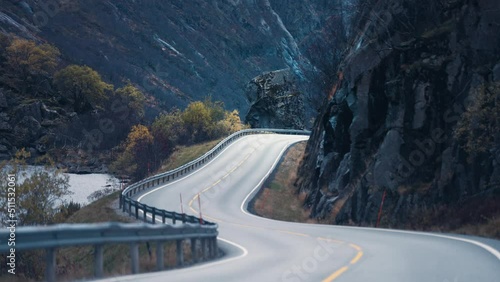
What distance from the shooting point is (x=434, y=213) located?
901 inches

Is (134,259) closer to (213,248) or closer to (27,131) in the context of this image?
(213,248)

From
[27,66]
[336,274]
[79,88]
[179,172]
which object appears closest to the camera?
[336,274]

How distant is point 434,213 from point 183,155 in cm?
4362

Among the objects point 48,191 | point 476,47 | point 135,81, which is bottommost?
point 48,191

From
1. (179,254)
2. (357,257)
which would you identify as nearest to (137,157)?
(179,254)

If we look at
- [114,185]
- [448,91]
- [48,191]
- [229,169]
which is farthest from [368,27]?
[114,185]

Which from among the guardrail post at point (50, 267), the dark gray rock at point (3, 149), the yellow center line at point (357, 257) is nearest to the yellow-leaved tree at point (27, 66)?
the dark gray rock at point (3, 149)

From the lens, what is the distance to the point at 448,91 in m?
26.0

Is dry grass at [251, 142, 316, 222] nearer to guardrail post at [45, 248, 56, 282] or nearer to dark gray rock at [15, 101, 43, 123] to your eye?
guardrail post at [45, 248, 56, 282]

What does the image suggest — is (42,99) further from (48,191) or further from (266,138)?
(48,191)

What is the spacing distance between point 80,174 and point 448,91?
60.8m

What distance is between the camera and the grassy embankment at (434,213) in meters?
19.3

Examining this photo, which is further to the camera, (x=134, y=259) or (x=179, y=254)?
(x=179, y=254)

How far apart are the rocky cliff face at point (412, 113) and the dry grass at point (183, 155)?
26.5 metres
